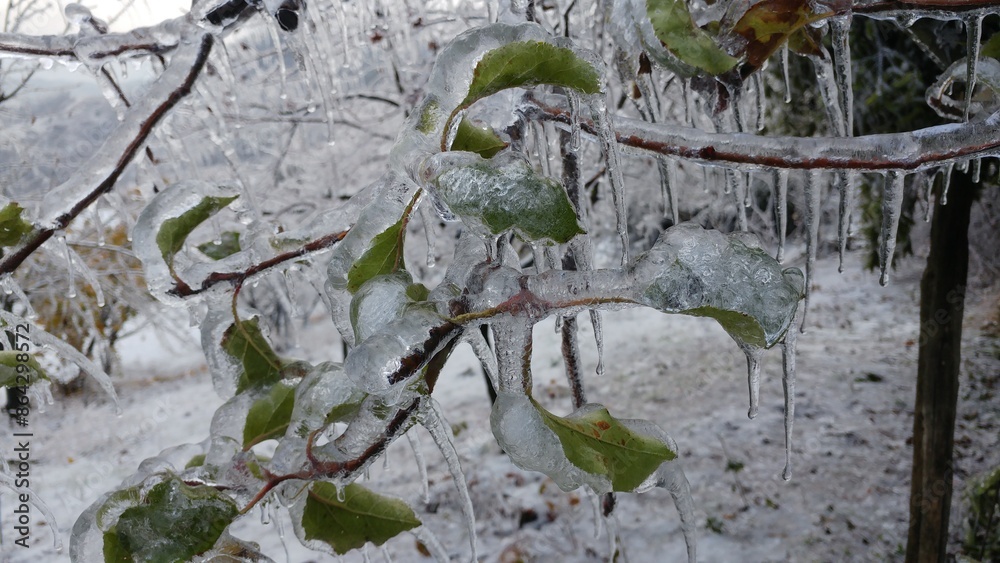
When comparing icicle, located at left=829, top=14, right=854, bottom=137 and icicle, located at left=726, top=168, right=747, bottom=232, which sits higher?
icicle, located at left=829, top=14, right=854, bottom=137

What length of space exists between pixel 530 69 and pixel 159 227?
39cm

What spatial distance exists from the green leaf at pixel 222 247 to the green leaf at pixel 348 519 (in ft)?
0.99

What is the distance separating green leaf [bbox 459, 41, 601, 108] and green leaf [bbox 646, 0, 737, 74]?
14 cm

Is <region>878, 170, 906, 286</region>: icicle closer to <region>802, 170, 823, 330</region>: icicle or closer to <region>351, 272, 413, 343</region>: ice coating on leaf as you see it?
<region>802, 170, 823, 330</region>: icicle

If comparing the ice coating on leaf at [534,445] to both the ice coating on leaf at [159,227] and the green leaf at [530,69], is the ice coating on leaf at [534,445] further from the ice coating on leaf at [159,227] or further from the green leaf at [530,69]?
the ice coating on leaf at [159,227]

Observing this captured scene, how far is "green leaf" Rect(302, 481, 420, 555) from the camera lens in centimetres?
57

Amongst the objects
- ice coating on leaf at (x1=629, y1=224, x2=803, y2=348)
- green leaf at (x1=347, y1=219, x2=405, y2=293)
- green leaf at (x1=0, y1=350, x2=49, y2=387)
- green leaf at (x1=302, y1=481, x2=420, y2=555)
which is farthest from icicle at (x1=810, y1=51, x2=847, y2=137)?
green leaf at (x1=0, y1=350, x2=49, y2=387)

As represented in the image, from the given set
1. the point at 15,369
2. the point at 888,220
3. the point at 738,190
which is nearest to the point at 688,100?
the point at 738,190

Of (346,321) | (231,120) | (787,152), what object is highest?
(787,152)

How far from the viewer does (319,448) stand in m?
0.48

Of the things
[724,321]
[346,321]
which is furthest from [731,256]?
[346,321]

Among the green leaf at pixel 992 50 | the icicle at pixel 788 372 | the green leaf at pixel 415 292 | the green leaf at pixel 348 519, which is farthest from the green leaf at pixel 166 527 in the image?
the green leaf at pixel 992 50

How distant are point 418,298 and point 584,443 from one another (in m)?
0.15

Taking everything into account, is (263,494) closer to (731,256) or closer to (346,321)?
(346,321)
